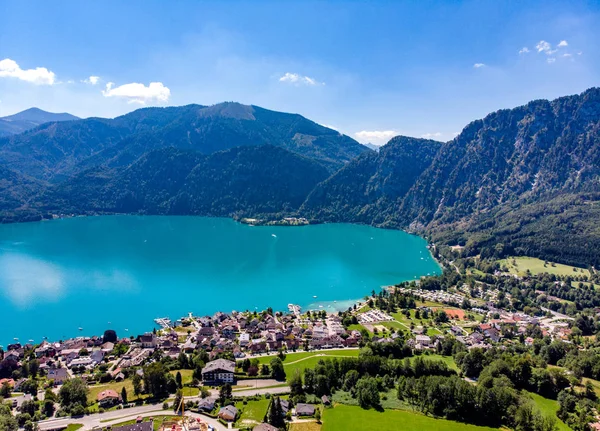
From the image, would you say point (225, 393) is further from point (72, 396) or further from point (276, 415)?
point (72, 396)

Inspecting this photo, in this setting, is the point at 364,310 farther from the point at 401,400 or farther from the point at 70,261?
the point at 70,261

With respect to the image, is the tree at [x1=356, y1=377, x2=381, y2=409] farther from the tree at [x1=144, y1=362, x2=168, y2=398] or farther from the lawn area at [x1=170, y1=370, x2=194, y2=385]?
Answer: the tree at [x1=144, y1=362, x2=168, y2=398]

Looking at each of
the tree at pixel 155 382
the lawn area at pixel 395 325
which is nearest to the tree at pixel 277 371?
the tree at pixel 155 382

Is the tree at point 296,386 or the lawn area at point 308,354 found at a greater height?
the tree at point 296,386


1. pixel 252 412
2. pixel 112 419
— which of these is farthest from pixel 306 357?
pixel 112 419

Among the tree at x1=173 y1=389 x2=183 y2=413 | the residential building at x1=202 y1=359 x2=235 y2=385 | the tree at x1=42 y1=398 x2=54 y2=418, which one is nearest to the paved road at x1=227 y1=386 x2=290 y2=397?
the residential building at x1=202 y1=359 x2=235 y2=385

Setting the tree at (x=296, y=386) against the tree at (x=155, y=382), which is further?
the tree at (x=155, y=382)

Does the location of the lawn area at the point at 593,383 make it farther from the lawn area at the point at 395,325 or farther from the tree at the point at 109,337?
the tree at the point at 109,337
